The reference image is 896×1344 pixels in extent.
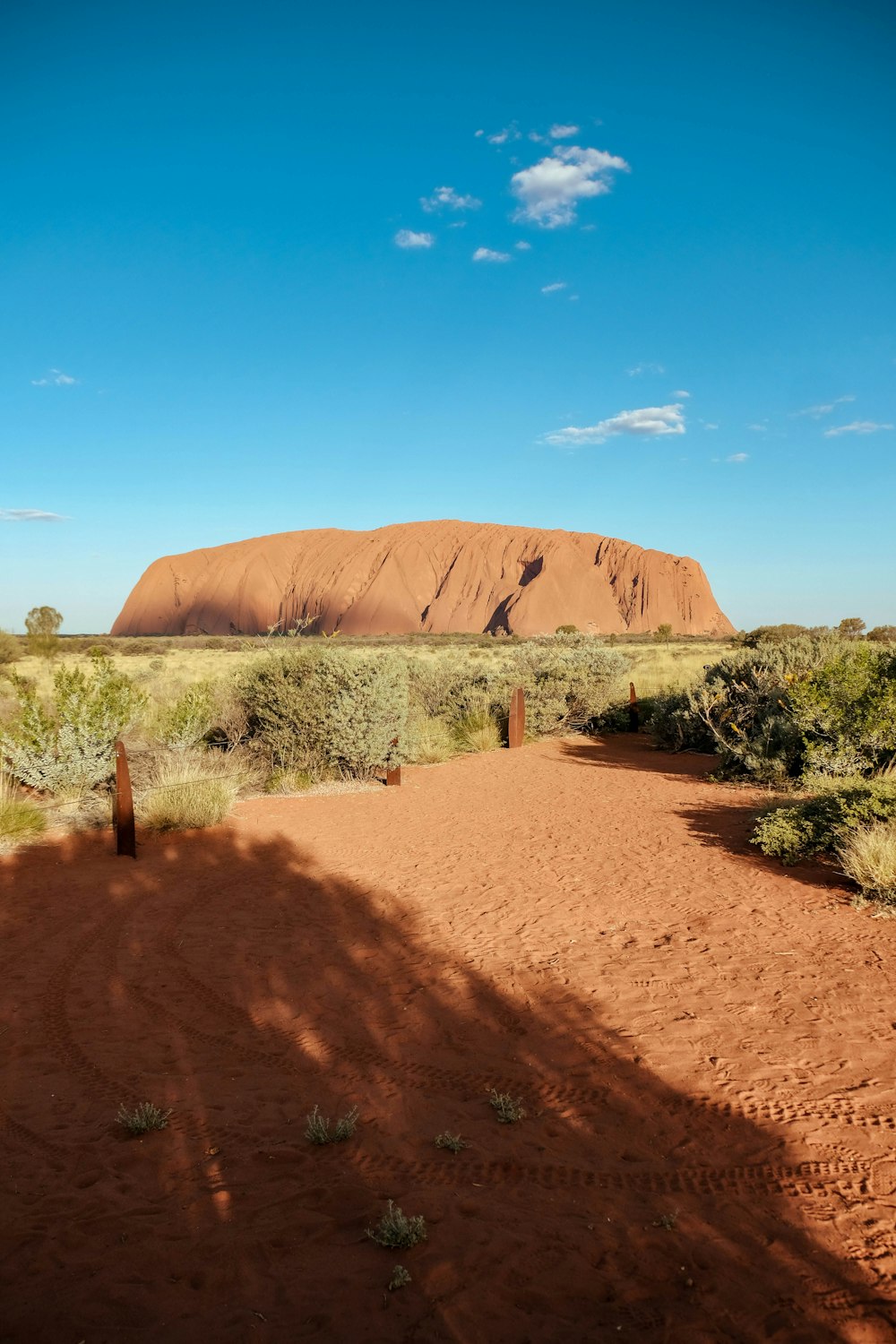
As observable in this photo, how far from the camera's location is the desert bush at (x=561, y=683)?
16484 mm

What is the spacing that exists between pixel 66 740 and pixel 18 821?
7.05ft

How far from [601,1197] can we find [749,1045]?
146cm

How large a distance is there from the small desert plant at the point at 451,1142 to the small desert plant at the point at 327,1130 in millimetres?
396

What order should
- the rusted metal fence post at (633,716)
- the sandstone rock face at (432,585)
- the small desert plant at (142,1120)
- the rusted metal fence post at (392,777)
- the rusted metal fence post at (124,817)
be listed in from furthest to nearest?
the sandstone rock face at (432,585) → the rusted metal fence post at (633,716) → the rusted metal fence post at (392,777) → the rusted metal fence post at (124,817) → the small desert plant at (142,1120)

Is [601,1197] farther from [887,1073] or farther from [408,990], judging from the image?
[408,990]

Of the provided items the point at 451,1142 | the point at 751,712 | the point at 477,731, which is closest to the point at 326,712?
the point at 477,731

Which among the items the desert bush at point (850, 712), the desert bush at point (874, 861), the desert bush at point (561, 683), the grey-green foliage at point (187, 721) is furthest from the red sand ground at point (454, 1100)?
the desert bush at point (561, 683)

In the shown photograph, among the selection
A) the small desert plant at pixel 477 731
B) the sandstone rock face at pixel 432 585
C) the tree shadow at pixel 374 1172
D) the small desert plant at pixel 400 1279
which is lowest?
the tree shadow at pixel 374 1172

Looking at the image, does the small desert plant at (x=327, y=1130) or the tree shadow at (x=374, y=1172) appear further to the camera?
the small desert plant at (x=327, y=1130)

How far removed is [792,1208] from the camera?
2895mm

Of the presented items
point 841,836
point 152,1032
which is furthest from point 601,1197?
point 841,836

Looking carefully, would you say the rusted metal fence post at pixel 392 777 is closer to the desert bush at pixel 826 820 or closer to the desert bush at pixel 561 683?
the desert bush at pixel 561 683

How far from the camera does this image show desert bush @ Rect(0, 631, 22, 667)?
85.8 ft

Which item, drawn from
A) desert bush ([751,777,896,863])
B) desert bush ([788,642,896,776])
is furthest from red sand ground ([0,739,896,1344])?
desert bush ([788,642,896,776])
